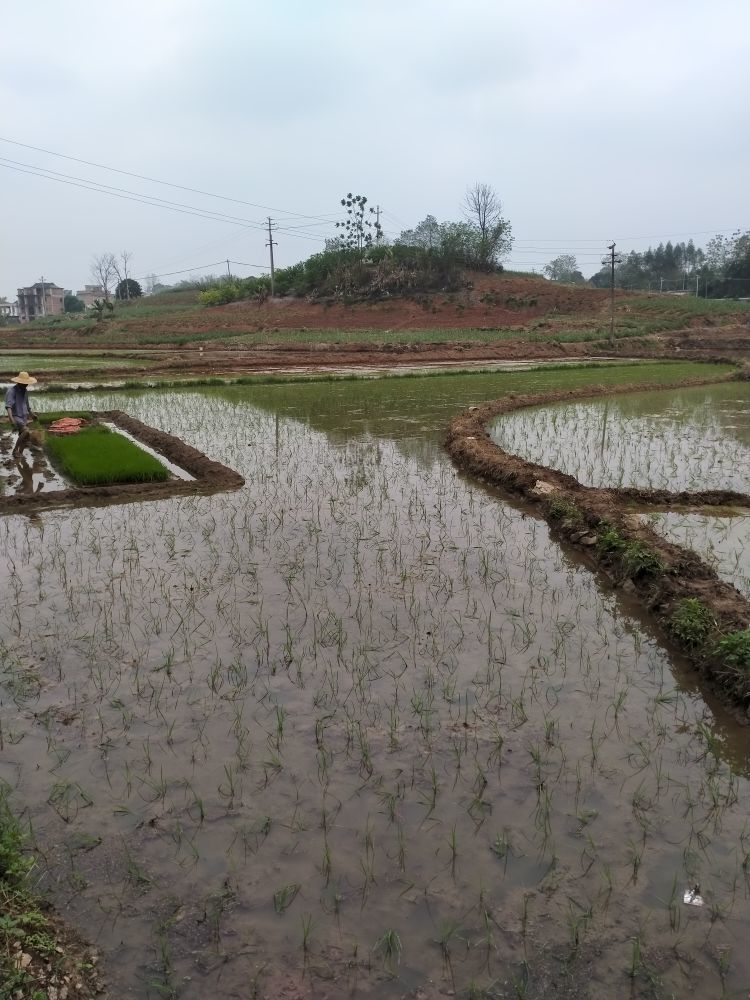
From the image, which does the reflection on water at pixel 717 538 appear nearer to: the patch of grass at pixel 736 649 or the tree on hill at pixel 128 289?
the patch of grass at pixel 736 649

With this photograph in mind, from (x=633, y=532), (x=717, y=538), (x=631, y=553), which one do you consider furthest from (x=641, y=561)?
(x=717, y=538)

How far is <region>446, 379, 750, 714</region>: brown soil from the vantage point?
4.28 metres

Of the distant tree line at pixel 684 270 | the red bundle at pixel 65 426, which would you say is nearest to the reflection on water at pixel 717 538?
the red bundle at pixel 65 426

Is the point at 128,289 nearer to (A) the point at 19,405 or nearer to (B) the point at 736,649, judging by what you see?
(A) the point at 19,405

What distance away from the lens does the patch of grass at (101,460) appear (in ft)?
28.6

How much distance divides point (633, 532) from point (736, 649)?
2.23 m

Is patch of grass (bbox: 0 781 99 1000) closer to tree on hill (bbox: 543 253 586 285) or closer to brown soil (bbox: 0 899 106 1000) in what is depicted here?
brown soil (bbox: 0 899 106 1000)

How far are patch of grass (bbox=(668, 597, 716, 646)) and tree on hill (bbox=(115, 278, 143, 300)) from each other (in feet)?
252

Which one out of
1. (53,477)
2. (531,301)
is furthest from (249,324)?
(53,477)

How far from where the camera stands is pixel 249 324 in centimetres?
4375

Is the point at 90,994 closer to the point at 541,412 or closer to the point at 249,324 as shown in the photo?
the point at 541,412

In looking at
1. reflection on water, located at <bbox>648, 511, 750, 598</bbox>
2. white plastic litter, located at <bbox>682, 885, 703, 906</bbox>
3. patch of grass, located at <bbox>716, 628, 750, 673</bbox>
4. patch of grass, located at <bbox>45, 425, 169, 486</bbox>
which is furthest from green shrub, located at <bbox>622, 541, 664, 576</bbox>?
patch of grass, located at <bbox>45, 425, 169, 486</bbox>

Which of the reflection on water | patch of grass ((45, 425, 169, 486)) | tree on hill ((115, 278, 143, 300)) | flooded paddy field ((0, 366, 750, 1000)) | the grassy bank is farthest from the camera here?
tree on hill ((115, 278, 143, 300))

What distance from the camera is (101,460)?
366 inches
